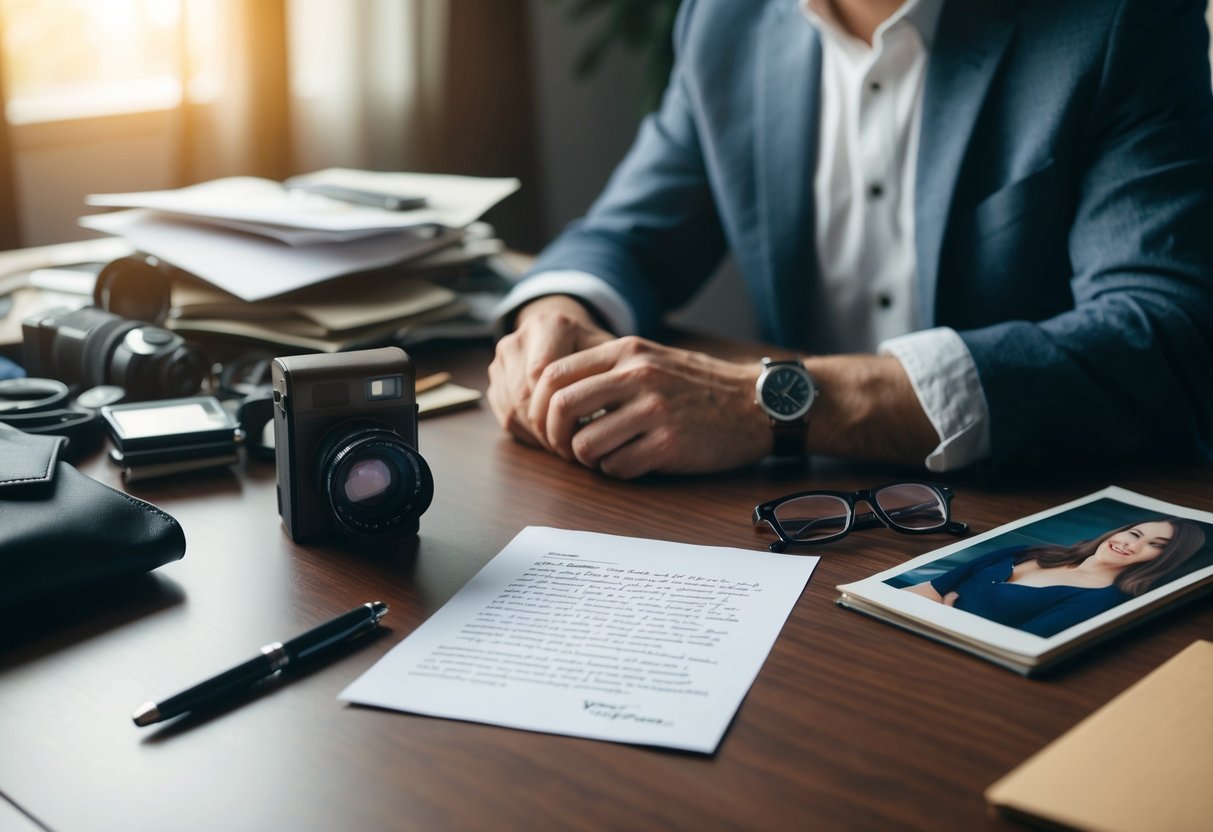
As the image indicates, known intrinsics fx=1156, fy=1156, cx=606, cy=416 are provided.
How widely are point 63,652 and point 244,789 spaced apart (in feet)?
0.69

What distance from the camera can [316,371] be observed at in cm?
84

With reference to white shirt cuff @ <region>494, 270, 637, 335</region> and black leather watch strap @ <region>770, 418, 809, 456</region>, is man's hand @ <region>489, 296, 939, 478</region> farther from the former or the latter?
white shirt cuff @ <region>494, 270, 637, 335</region>

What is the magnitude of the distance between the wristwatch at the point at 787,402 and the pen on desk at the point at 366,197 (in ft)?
1.98

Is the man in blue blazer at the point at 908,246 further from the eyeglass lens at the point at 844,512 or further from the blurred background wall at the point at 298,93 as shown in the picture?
the blurred background wall at the point at 298,93

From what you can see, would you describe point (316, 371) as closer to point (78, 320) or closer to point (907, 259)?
point (78, 320)

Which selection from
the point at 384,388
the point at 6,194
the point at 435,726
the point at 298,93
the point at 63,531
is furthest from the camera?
the point at 298,93

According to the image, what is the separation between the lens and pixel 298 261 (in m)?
1.31

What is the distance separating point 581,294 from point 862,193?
0.42m

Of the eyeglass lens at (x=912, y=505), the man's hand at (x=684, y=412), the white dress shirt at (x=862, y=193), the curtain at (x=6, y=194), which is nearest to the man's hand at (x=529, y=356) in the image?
the man's hand at (x=684, y=412)

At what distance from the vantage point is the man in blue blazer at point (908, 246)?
Answer: 1.04 meters

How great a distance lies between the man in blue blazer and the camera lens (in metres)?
0.20

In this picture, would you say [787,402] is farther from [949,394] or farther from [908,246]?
[908,246]

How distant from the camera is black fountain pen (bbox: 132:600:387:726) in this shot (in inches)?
25.5
